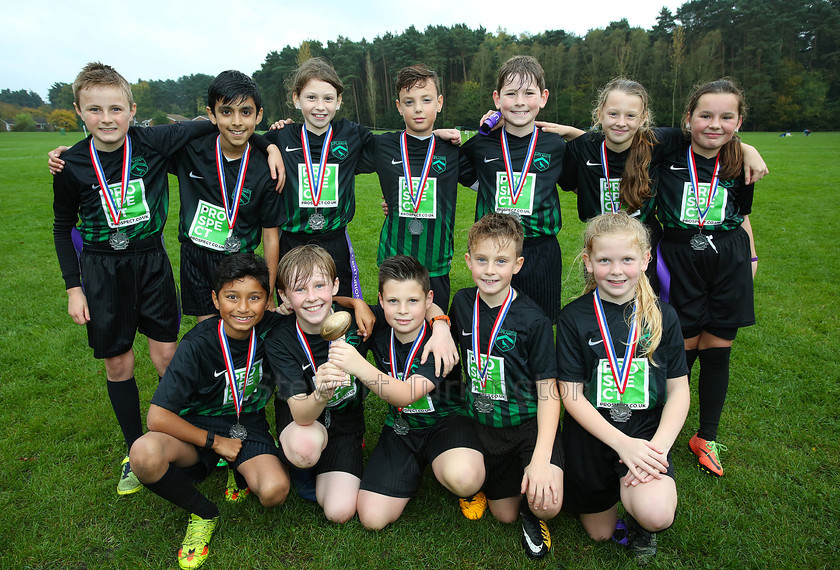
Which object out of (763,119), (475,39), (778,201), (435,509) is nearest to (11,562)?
(435,509)

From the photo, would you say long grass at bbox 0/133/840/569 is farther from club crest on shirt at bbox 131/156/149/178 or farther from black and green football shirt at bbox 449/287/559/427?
club crest on shirt at bbox 131/156/149/178

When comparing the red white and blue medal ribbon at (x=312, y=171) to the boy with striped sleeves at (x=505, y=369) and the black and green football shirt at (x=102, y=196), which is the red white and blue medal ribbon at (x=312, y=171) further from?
the boy with striped sleeves at (x=505, y=369)

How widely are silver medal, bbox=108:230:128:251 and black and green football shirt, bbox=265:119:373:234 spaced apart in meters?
0.95

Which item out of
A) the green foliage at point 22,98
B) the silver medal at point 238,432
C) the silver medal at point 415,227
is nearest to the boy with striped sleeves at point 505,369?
the silver medal at point 415,227

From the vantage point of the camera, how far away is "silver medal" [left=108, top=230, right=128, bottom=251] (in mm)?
3074

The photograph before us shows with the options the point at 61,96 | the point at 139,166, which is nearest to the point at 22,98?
the point at 61,96

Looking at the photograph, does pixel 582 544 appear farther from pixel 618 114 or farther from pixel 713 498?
pixel 618 114

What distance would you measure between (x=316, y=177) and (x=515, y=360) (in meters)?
1.79

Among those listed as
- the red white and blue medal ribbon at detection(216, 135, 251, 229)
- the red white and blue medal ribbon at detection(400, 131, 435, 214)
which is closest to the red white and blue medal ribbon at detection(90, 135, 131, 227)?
the red white and blue medal ribbon at detection(216, 135, 251, 229)

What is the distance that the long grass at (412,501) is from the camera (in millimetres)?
2545

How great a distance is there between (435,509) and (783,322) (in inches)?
176

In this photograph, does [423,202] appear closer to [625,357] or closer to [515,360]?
[515,360]

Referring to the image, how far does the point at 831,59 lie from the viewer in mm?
47094

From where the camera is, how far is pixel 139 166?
123 inches
